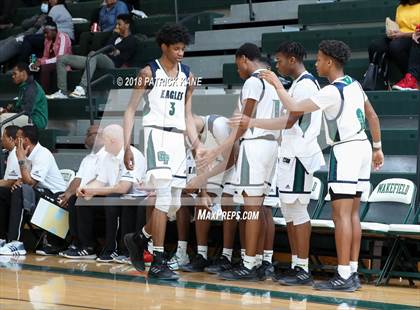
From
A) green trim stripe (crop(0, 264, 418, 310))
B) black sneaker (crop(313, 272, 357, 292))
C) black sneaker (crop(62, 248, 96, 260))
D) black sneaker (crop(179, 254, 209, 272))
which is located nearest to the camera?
green trim stripe (crop(0, 264, 418, 310))

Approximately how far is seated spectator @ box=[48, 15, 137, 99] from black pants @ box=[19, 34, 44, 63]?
44.5 inches

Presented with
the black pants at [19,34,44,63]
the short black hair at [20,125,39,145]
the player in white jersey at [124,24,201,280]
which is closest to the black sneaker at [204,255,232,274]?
the player in white jersey at [124,24,201,280]

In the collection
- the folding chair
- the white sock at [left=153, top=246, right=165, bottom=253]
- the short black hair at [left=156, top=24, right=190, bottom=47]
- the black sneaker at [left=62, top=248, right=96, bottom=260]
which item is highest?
the short black hair at [left=156, top=24, right=190, bottom=47]

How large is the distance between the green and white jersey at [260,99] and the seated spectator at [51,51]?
562cm

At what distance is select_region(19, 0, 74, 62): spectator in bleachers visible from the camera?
12711 millimetres

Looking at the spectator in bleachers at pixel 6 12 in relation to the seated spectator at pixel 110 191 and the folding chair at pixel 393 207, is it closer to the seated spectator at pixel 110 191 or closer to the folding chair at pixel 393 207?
the seated spectator at pixel 110 191

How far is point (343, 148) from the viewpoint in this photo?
659 cm

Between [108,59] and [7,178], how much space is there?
274 centimetres

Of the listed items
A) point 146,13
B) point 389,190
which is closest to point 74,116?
point 146,13

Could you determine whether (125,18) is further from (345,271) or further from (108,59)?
(345,271)

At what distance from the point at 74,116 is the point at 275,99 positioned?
15.8 feet

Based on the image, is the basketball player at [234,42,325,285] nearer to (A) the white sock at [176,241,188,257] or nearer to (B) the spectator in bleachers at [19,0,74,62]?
(A) the white sock at [176,241,188,257]

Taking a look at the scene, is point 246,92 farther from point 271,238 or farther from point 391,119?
point 391,119

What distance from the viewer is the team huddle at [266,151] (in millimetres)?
6594
